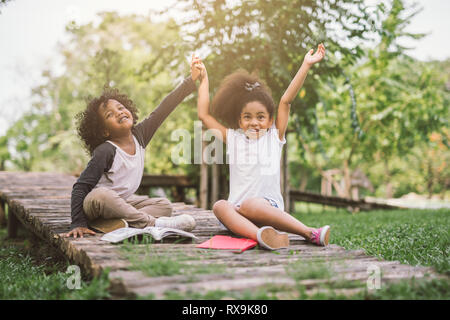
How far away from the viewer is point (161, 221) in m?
3.29

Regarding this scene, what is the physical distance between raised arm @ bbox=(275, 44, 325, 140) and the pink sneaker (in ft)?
3.01

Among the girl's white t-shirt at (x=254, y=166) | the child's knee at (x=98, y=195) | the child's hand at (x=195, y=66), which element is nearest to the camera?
the child's knee at (x=98, y=195)

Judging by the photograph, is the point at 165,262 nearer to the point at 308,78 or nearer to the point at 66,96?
the point at 308,78

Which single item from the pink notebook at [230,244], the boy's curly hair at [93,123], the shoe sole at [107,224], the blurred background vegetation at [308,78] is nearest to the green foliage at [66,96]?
the blurred background vegetation at [308,78]

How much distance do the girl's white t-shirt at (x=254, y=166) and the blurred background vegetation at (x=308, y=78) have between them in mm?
2706

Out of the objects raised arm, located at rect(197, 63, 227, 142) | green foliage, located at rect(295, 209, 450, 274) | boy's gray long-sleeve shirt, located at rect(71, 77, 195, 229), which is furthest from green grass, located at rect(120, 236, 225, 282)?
green foliage, located at rect(295, 209, 450, 274)

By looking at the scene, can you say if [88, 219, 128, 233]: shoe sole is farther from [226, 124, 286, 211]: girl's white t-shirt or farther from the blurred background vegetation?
the blurred background vegetation

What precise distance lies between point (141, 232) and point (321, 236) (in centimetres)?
135

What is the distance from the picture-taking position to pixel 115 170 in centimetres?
342

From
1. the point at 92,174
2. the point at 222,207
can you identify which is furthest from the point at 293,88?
the point at 92,174

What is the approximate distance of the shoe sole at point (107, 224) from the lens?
10.5ft

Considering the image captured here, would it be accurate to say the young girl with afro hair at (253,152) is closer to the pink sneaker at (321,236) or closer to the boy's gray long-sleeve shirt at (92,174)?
the pink sneaker at (321,236)

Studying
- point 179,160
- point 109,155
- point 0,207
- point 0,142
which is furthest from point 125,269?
point 0,142
